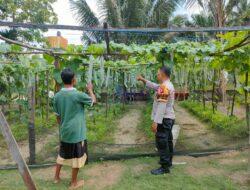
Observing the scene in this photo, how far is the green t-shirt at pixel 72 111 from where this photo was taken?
473 centimetres

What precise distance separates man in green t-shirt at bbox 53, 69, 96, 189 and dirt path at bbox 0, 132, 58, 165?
2065mm

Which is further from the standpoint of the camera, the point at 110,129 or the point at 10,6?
the point at 10,6

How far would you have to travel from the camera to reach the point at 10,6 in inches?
617

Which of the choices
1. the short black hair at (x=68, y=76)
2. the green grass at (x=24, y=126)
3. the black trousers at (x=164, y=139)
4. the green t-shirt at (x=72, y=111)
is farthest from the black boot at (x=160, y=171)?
the green grass at (x=24, y=126)

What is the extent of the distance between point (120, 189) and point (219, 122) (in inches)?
197

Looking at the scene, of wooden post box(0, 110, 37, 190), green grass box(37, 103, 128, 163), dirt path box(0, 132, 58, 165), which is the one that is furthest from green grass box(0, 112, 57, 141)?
wooden post box(0, 110, 37, 190)

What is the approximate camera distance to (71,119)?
15.6ft

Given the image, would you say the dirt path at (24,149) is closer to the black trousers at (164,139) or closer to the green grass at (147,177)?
the green grass at (147,177)

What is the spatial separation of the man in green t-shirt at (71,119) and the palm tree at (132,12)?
14.2 meters

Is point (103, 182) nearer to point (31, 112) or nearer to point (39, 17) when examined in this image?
point (31, 112)

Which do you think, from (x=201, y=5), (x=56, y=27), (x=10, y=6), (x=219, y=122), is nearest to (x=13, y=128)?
(x=219, y=122)

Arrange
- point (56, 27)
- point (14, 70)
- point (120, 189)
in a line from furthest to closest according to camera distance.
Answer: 1. point (14, 70)
2. point (120, 189)
3. point (56, 27)

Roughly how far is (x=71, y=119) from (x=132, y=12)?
1510 cm

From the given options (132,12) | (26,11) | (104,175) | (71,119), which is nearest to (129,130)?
(104,175)
